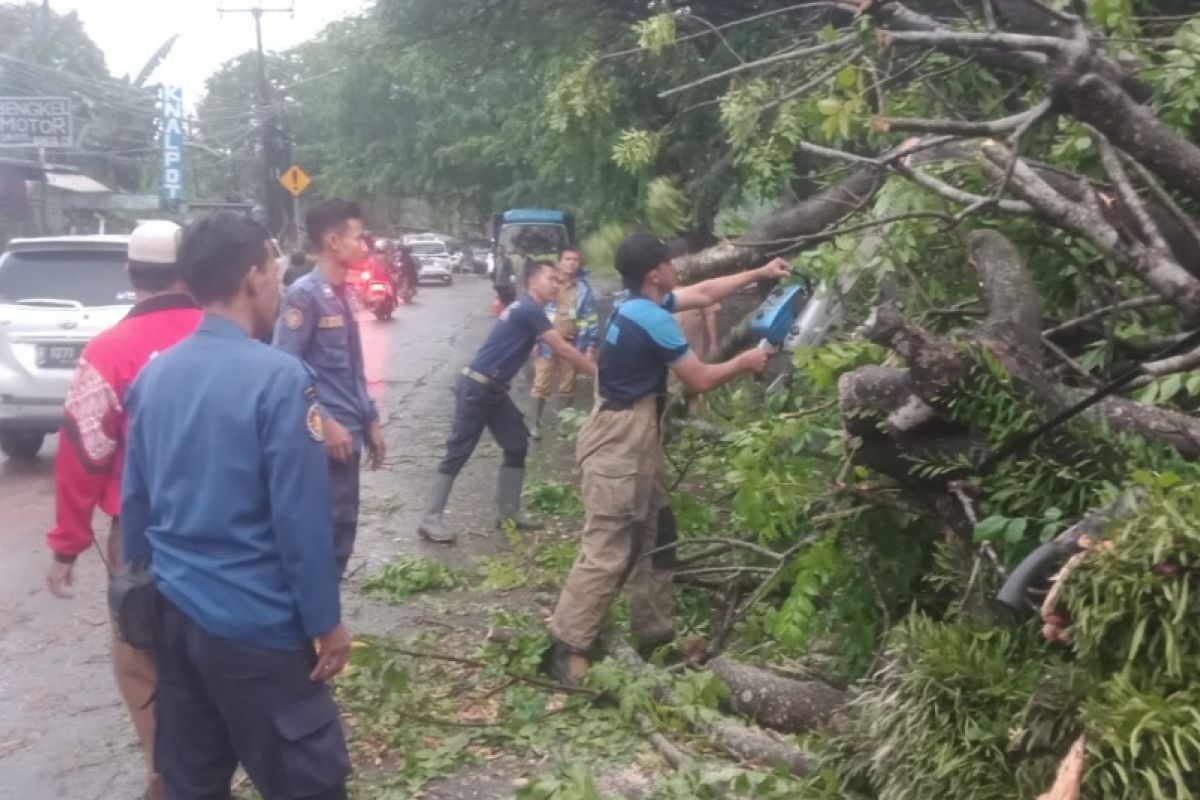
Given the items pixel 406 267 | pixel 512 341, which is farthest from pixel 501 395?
pixel 406 267

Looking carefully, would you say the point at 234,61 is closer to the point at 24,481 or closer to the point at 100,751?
the point at 24,481

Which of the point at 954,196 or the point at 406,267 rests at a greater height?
the point at 954,196

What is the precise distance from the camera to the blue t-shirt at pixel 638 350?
18.2 feet

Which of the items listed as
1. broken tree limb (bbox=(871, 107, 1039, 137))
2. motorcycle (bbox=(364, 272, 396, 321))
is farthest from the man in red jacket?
motorcycle (bbox=(364, 272, 396, 321))

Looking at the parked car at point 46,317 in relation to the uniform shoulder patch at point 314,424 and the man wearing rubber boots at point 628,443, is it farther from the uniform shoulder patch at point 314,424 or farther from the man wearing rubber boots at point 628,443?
the uniform shoulder patch at point 314,424

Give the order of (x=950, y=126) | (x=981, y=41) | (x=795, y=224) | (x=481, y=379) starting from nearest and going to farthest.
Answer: (x=950, y=126), (x=981, y=41), (x=795, y=224), (x=481, y=379)

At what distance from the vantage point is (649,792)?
174 inches

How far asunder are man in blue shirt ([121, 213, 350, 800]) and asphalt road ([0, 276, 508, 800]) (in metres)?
1.79

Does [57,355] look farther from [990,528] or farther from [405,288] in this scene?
[405,288]

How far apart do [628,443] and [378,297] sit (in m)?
21.5

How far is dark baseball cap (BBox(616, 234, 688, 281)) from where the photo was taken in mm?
5664

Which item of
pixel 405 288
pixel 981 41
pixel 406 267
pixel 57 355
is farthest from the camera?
pixel 405 288

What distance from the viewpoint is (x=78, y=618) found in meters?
6.83

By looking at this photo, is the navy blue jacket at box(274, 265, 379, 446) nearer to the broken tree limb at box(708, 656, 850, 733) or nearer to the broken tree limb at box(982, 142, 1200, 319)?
the broken tree limb at box(708, 656, 850, 733)
